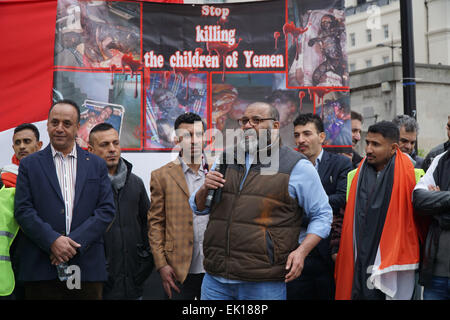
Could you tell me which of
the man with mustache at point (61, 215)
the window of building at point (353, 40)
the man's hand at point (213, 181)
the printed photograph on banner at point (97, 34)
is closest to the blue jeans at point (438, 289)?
the man's hand at point (213, 181)

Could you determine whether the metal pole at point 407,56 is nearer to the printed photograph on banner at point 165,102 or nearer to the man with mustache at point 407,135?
the man with mustache at point 407,135

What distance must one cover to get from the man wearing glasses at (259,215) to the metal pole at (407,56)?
131 inches

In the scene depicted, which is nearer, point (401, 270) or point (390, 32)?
point (401, 270)

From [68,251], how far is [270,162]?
139 centimetres

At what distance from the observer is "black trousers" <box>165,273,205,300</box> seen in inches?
162

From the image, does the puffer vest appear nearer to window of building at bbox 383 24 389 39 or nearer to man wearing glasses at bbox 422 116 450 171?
man wearing glasses at bbox 422 116 450 171

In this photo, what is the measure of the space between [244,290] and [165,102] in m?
2.74

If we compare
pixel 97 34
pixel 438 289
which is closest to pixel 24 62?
pixel 97 34

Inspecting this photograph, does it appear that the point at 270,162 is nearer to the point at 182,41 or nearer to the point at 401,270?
the point at 401,270

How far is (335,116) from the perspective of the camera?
5.65 metres

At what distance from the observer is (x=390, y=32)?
40938mm

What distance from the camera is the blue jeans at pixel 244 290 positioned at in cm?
329

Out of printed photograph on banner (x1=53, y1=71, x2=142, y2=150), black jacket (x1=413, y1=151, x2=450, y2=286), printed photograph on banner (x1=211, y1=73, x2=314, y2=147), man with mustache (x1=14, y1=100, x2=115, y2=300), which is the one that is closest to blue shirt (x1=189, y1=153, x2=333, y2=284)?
black jacket (x1=413, y1=151, x2=450, y2=286)
